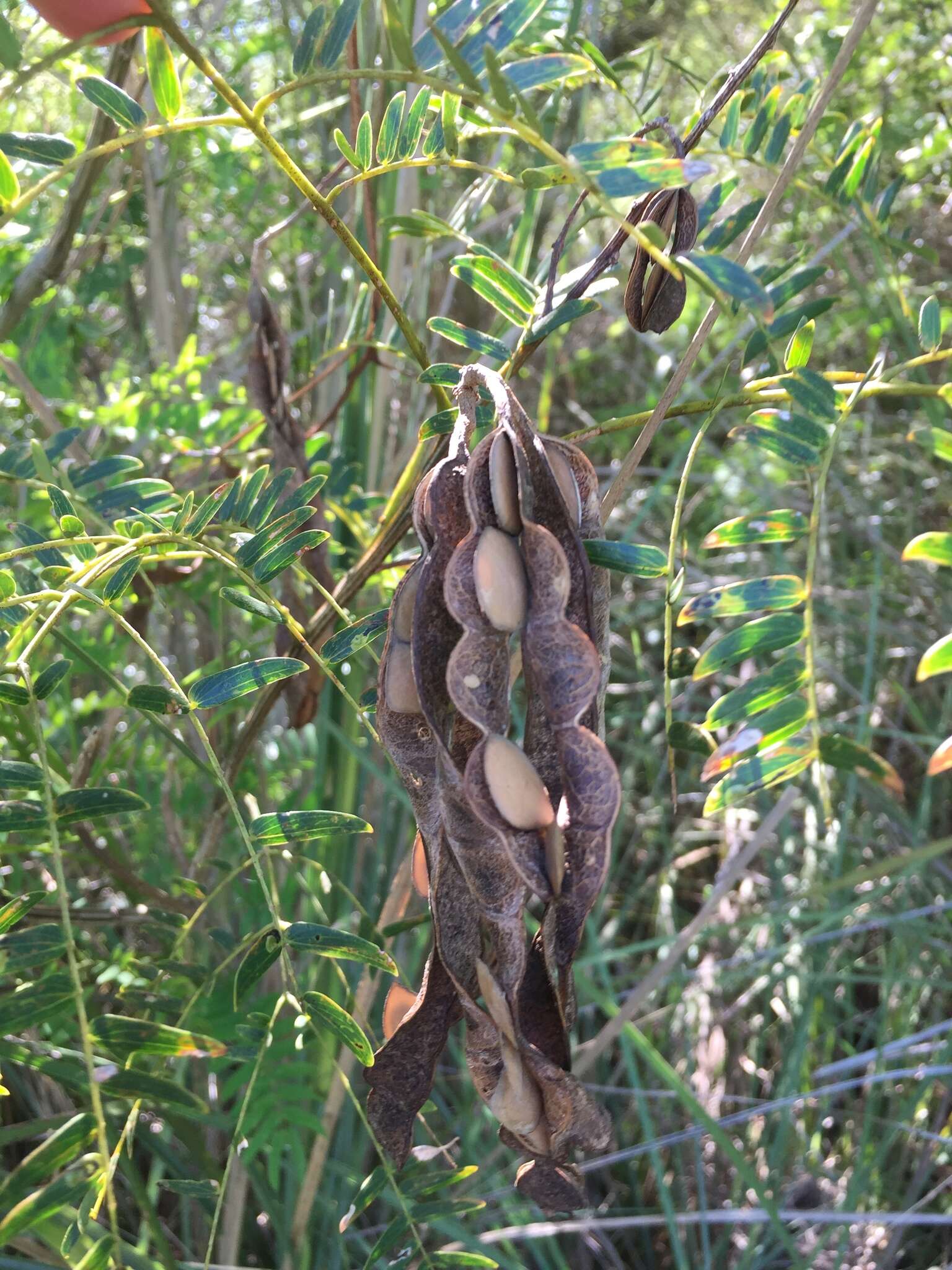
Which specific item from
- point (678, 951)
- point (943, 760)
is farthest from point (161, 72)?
point (678, 951)

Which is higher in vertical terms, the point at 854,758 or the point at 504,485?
the point at 504,485

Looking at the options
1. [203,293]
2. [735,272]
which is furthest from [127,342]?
[735,272]

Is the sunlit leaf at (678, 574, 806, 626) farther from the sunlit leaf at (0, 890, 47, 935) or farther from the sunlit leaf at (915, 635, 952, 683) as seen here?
the sunlit leaf at (0, 890, 47, 935)

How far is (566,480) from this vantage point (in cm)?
34

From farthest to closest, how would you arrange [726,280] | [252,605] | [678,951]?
1. [678,951]
2. [252,605]
3. [726,280]

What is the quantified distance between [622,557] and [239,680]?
0.50ft

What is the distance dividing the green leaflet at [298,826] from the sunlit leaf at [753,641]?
143mm

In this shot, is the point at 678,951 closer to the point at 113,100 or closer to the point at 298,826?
the point at 298,826

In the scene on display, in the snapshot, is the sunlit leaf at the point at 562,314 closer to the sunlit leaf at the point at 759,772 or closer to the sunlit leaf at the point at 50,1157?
the sunlit leaf at the point at 759,772

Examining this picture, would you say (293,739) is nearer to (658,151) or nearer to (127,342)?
(127,342)

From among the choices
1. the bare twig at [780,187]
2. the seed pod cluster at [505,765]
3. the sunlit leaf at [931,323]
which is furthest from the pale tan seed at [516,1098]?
the sunlit leaf at [931,323]

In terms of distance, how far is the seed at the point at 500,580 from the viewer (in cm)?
30

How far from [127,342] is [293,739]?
474 mm

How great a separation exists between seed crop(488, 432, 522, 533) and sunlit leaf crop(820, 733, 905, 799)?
0.15 m
